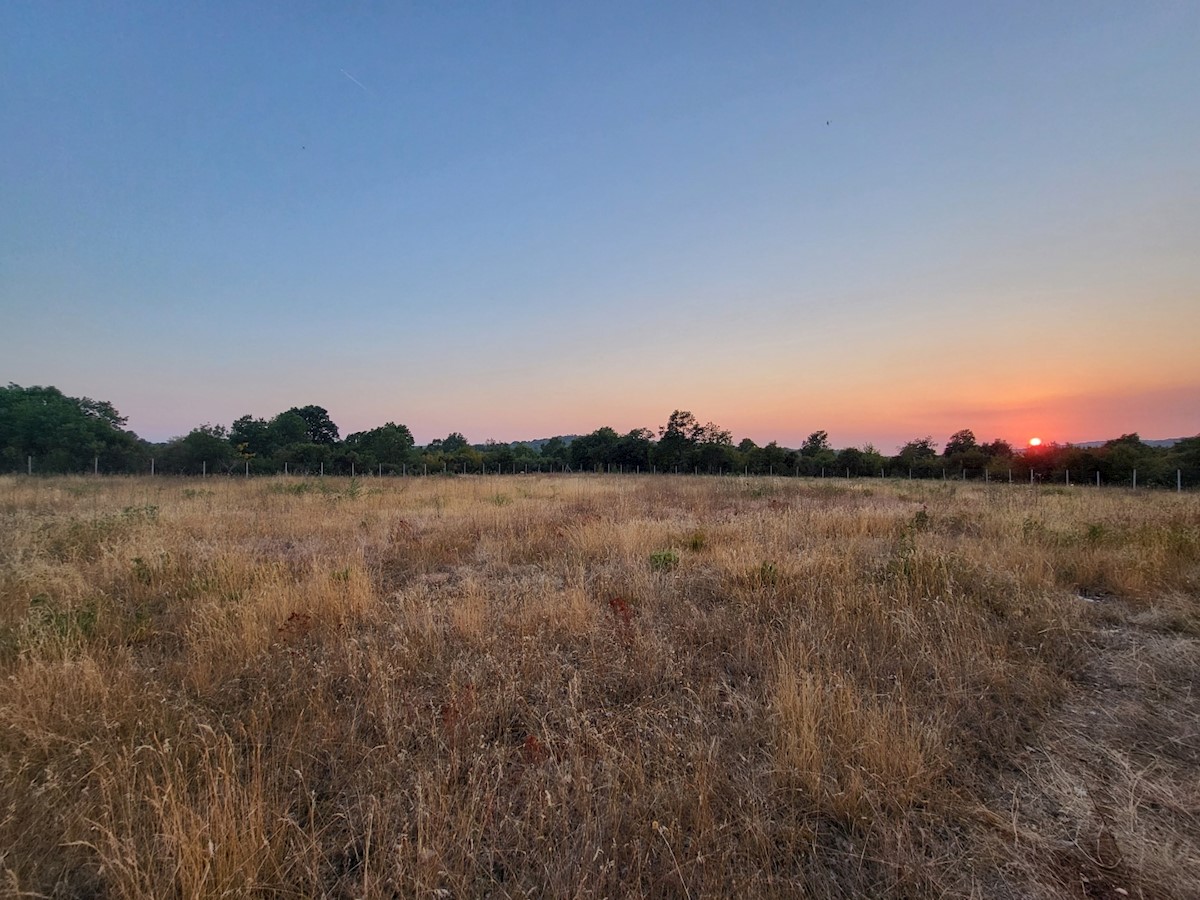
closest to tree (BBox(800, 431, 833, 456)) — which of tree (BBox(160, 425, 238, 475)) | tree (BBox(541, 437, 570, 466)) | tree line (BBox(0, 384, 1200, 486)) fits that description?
tree line (BBox(0, 384, 1200, 486))

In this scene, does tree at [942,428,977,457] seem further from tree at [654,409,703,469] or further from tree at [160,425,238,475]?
tree at [160,425,238,475]

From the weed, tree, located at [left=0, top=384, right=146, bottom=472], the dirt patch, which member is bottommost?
the dirt patch

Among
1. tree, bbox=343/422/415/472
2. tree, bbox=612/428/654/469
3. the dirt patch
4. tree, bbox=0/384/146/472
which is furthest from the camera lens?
tree, bbox=612/428/654/469

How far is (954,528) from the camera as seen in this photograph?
362 inches

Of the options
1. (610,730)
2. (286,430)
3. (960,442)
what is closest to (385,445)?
(286,430)

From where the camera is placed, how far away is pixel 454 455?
2077 inches

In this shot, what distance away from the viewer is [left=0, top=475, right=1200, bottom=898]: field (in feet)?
6.21

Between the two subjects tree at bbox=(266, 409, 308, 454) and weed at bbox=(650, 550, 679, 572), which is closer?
weed at bbox=(650, 550, 679, 572)

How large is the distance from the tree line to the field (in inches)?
1216

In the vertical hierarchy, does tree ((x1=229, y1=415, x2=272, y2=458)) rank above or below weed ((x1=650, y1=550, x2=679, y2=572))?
above

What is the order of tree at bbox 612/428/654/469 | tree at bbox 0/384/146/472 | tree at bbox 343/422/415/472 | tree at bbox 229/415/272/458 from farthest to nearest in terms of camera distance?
tree at bbox 612/428/654/469, tree at bbox 229/415/272/458, tree at bbox 343/422/415/472, tree at bbox 0/384/146/472

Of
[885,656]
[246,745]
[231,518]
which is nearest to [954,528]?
[885,656]

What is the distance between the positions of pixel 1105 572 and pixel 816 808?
20.0 feet

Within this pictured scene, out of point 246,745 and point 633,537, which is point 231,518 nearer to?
point 633,537
